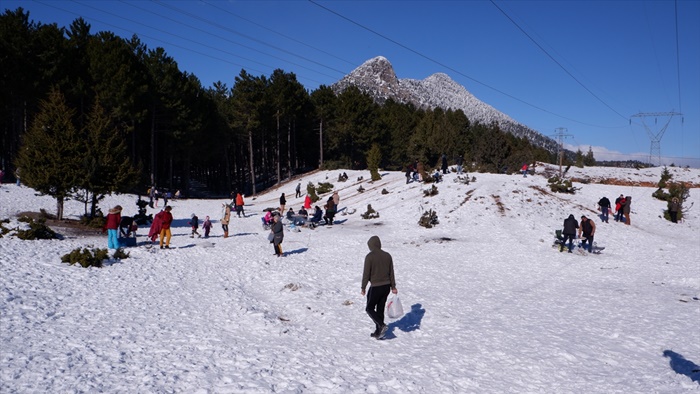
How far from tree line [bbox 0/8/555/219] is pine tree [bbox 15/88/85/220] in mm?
50

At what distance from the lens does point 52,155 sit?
772 inches

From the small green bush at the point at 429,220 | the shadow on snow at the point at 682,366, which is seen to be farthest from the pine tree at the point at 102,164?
the shadow on snow at the point at 682,366

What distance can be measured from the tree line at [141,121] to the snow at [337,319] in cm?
447

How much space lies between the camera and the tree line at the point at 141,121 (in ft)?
66.3

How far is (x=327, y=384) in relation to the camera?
21.9 ft

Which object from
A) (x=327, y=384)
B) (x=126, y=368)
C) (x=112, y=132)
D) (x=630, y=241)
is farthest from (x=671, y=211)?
(x=112, y=132)

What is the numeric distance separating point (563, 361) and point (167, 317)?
885 cm

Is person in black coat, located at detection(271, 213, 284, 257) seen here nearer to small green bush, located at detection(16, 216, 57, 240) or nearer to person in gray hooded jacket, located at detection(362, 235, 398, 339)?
person in gray hooded jacket, located at detection(362, 235, 398, 339)

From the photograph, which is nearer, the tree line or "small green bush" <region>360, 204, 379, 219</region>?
the tree line

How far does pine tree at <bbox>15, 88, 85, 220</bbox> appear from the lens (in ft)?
63.6

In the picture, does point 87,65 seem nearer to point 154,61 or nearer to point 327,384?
point 154,61

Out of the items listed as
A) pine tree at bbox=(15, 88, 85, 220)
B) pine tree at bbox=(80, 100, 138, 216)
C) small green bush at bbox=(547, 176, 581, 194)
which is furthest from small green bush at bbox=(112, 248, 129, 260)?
small green bush at bbox=(547, 176, 581, 194)

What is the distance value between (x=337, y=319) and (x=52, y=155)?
18.0 meters

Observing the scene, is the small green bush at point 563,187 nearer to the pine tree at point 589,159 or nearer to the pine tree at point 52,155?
the pine tree at point 52,155
